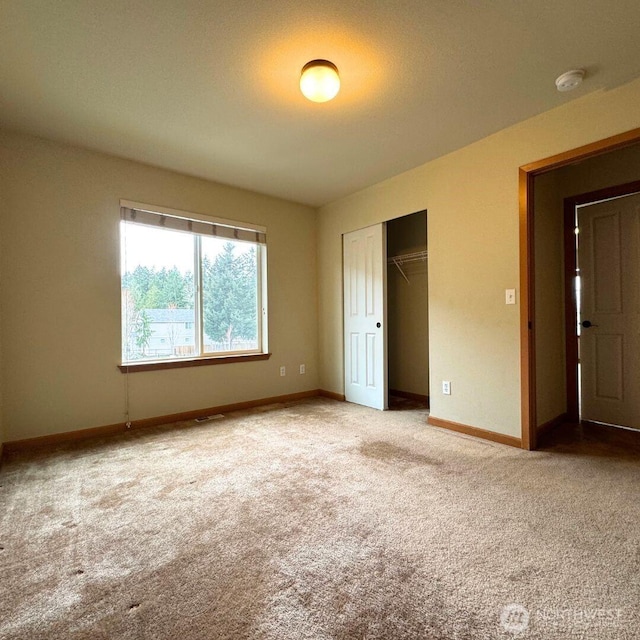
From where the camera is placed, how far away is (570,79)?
2.10 meters

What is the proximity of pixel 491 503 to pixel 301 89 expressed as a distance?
2676mm

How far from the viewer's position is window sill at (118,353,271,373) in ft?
10.6

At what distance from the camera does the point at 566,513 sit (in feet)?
5.72

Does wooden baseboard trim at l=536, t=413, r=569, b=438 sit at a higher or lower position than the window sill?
lower

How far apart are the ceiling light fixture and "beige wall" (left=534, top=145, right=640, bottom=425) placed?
2.21 metres

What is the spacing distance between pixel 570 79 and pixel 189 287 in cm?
353

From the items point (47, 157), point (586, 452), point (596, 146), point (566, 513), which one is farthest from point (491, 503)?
point (47, 157)

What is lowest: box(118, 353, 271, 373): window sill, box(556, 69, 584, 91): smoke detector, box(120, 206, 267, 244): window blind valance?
box(118, 353, 271, 373): window sill

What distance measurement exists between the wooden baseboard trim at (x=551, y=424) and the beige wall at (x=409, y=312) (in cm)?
139

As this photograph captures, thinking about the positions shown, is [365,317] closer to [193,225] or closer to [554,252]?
[554,252]
